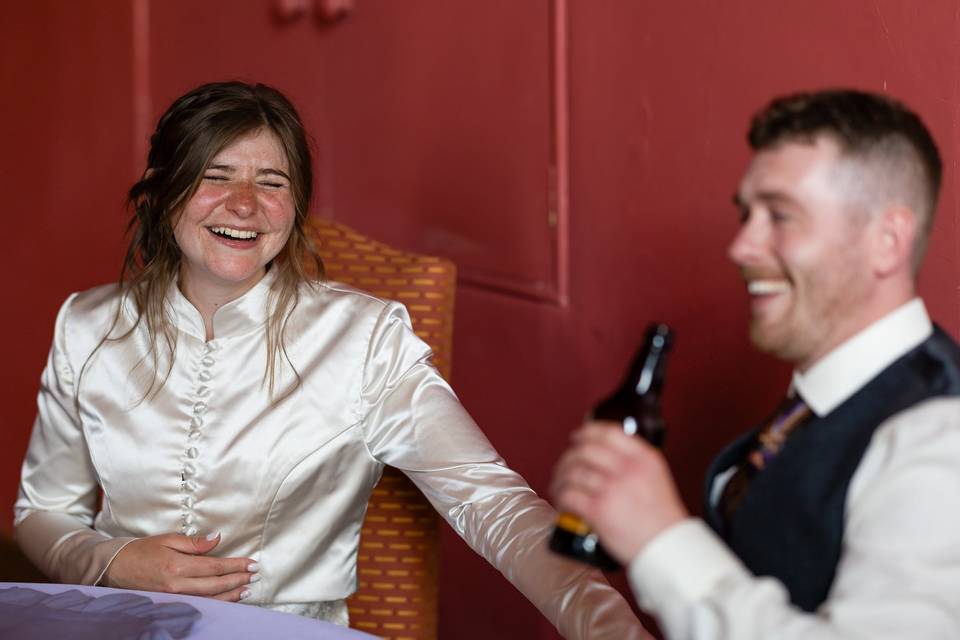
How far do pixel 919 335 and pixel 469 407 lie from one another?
177cm

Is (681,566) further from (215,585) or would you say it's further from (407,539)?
(407,539)

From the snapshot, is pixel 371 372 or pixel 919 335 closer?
pixel 919 335

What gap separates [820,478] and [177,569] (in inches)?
37.5

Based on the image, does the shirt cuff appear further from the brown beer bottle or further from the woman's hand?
the woman's hand

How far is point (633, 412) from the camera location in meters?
1.11

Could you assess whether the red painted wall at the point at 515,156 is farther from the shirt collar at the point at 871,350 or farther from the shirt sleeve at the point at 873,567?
the shirt sleeve at the point at 873,567

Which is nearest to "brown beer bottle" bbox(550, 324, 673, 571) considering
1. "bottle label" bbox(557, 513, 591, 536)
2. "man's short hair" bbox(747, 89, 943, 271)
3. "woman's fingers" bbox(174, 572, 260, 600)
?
"bottle label" bbox(557, 513, 591, 536)

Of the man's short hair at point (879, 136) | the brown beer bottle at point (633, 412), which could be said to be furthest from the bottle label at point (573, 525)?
the man's short hair at point (879, 136)

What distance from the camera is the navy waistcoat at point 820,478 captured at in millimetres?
1012

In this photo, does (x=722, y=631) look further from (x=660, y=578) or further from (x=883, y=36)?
(x=883, y=36)

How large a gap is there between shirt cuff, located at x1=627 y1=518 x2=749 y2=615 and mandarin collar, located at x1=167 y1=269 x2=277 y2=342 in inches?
40.4

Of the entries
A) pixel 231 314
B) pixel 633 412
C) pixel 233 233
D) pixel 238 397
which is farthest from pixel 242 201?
pixel 633 412

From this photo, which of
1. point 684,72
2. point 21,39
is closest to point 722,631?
point 684,72

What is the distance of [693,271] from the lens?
1956 millimetres
